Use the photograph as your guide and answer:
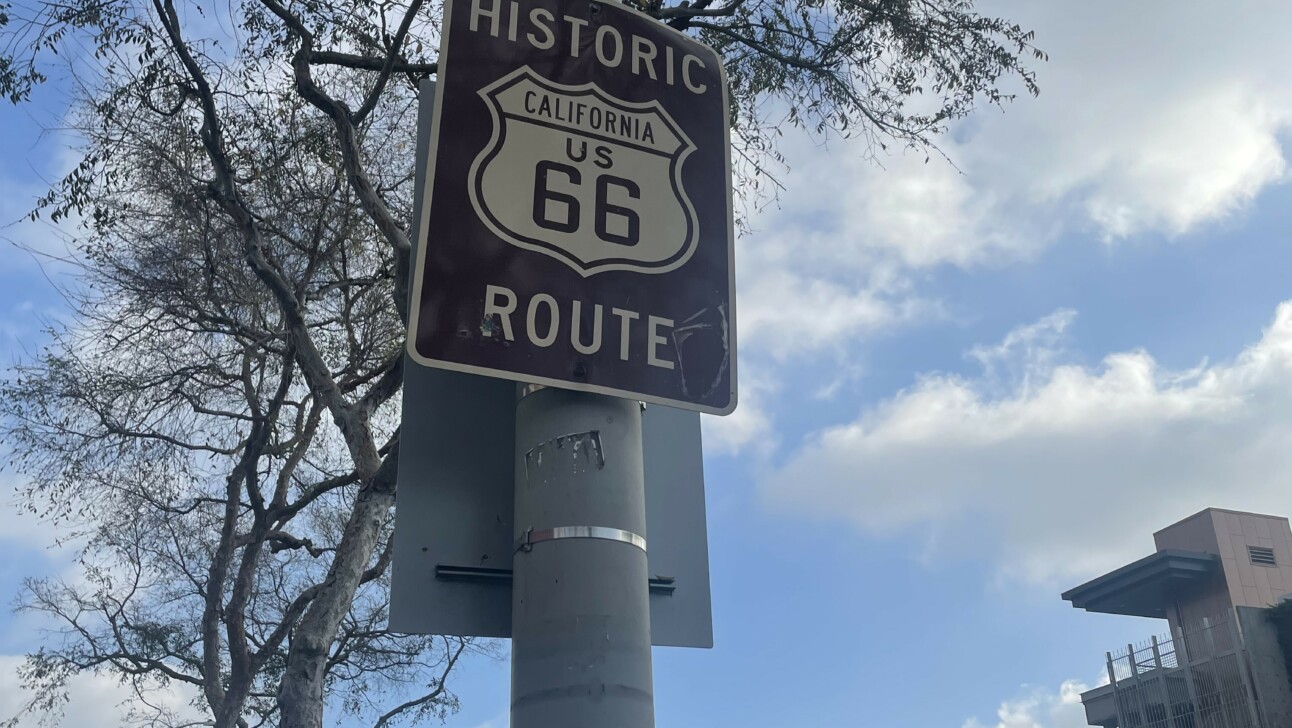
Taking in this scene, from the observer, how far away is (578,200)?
2400mm

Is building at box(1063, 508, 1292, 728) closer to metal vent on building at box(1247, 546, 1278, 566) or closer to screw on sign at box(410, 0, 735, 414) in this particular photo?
metal vent on building at box(1247, 546, 1278, 566)

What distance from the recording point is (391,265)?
38.5 ft

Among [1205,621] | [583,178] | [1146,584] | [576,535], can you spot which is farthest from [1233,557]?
[576,535]

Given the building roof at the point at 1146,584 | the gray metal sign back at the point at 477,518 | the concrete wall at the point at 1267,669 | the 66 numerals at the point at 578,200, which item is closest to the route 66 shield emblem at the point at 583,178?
the 66 numerals at the point at 578,200

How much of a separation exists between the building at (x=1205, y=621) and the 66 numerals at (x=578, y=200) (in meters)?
18.5

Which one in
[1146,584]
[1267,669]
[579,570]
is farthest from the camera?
[1146,584]

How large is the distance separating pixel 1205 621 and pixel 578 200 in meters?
20.3

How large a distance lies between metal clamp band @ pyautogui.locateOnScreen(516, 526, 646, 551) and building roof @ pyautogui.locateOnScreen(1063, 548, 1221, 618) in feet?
82.3

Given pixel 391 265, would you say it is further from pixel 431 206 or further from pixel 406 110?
pixel 431 206

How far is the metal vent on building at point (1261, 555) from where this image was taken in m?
25.2

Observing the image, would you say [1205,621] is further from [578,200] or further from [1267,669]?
[578,200]

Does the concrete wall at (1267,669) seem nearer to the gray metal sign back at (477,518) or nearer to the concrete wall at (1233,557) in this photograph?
the concrete wall at (1233,557)

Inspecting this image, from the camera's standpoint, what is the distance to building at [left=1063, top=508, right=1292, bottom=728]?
18047 millimetres

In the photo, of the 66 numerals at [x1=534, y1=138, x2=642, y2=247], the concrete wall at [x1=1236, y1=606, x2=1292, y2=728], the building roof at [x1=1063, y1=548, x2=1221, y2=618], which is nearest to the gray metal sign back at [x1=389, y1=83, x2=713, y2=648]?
the 66 numerals at [x1=534, y1=138, x2=642, y2=247]
